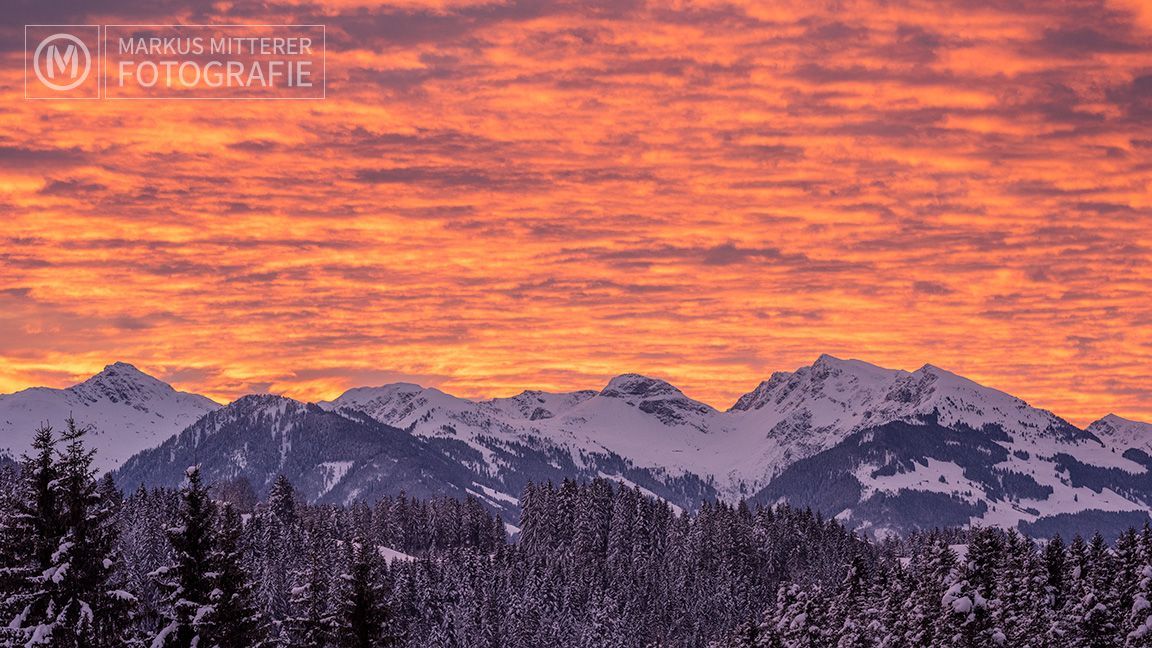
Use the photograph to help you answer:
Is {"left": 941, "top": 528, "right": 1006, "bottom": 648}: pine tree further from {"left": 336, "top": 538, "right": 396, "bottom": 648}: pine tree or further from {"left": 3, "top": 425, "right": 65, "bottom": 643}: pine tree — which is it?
{"left": 3, "top": 425, "right": 65, "bottom": 643}: pine tree

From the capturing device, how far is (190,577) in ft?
144

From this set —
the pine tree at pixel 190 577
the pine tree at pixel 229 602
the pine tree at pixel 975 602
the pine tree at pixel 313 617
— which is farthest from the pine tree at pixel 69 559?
the pine tree at pixel 975 602

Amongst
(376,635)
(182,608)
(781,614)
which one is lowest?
(781,614)

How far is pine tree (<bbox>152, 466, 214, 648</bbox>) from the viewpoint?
43469 millimetres

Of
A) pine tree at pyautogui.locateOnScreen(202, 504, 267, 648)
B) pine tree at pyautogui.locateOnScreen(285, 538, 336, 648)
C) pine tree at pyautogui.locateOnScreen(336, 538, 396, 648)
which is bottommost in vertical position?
pine tree at pyautogui.locateOnScreen(285, 538, 336, 648)

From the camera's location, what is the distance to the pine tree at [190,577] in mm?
43469

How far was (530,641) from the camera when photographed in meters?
187

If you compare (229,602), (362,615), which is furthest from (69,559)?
(362,615)

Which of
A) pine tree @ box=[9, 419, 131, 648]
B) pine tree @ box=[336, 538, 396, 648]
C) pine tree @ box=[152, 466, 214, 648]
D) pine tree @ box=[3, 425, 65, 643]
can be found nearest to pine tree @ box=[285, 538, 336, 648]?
pine tree @ box=[336, 538, 396, 648]

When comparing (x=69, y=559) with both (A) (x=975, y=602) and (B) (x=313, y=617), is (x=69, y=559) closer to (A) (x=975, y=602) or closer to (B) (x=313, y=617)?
(B) (x=313, y=617)

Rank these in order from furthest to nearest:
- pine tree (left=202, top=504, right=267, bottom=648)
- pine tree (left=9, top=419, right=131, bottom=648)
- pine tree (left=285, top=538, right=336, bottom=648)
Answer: pine tree (left=285, top=538, right=336, bottom=648) → pine tree (left=202, top=504, right=267, bottom=648) → pine tree (left=9, top=419, right=131, bottom=648)

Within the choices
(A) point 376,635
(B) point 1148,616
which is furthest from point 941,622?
(A) point 376,635

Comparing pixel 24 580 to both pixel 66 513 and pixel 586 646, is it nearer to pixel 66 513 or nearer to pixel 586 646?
pixel 66 513

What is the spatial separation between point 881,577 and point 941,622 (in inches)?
1956
